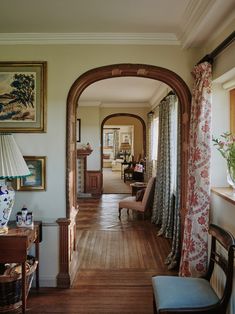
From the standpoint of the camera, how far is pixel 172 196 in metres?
4.73

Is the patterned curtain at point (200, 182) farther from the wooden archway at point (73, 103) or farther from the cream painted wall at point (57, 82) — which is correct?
the cream painted wall at point (57, 82)

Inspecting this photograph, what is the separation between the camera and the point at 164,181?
529 centimetres

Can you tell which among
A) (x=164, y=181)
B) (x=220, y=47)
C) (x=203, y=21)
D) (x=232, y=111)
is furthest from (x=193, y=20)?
(x=164, y=181)

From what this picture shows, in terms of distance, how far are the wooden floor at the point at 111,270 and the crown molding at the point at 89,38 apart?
2.57 m

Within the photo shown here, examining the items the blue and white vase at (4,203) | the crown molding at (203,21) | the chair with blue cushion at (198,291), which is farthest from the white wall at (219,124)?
the blue and white vase at (4,203)

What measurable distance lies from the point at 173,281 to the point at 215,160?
120 centimetres

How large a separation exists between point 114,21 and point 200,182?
167cm

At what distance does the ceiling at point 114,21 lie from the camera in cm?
246

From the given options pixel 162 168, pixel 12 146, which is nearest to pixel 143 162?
pixel 162 168

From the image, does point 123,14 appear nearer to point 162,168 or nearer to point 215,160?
point 215,160

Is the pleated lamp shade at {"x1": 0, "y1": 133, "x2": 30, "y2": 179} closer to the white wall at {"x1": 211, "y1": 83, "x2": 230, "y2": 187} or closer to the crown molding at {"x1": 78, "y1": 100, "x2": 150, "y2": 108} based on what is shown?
the white wall at {"x1": 211, "y1": 83, "x2": 230, "y2": 187}

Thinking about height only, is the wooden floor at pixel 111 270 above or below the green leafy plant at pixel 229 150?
below

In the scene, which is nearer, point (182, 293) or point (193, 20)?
point (182, 293)

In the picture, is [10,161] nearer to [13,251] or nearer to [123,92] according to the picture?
[13,251]
